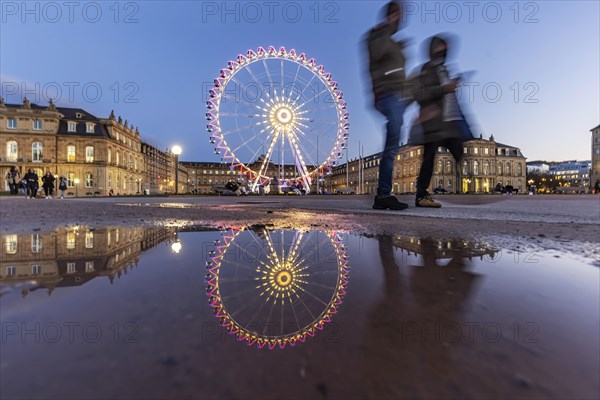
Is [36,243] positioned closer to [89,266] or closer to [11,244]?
[11,244]

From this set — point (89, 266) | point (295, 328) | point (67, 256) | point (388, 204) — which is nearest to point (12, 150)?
point (388, 204)

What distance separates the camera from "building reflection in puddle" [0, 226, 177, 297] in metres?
1.20

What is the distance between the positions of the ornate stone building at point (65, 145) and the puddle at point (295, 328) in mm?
57721

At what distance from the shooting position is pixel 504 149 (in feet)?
254

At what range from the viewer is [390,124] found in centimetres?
520

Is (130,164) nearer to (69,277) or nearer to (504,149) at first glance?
(69,277)

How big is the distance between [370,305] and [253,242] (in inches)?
54.0

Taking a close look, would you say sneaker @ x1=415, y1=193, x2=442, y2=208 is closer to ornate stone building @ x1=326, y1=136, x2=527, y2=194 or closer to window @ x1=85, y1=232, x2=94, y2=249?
window @ x1=85, y1=232, x2=94, y2=249

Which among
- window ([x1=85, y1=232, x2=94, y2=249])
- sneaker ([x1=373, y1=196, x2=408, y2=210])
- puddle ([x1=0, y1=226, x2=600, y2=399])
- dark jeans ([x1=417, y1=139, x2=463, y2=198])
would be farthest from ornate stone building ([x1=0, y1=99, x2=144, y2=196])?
puddle ([x1=0, y1=226, x2=600, y2=399])

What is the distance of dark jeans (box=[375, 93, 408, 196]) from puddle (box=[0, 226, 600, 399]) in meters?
3.91

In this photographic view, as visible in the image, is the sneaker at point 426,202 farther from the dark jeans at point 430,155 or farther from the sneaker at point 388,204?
the sneaker at point 388,204

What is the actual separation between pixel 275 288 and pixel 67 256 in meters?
1.22

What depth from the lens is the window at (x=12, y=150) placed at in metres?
46.0

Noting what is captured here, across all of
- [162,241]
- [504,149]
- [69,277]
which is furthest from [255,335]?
[504,149]
